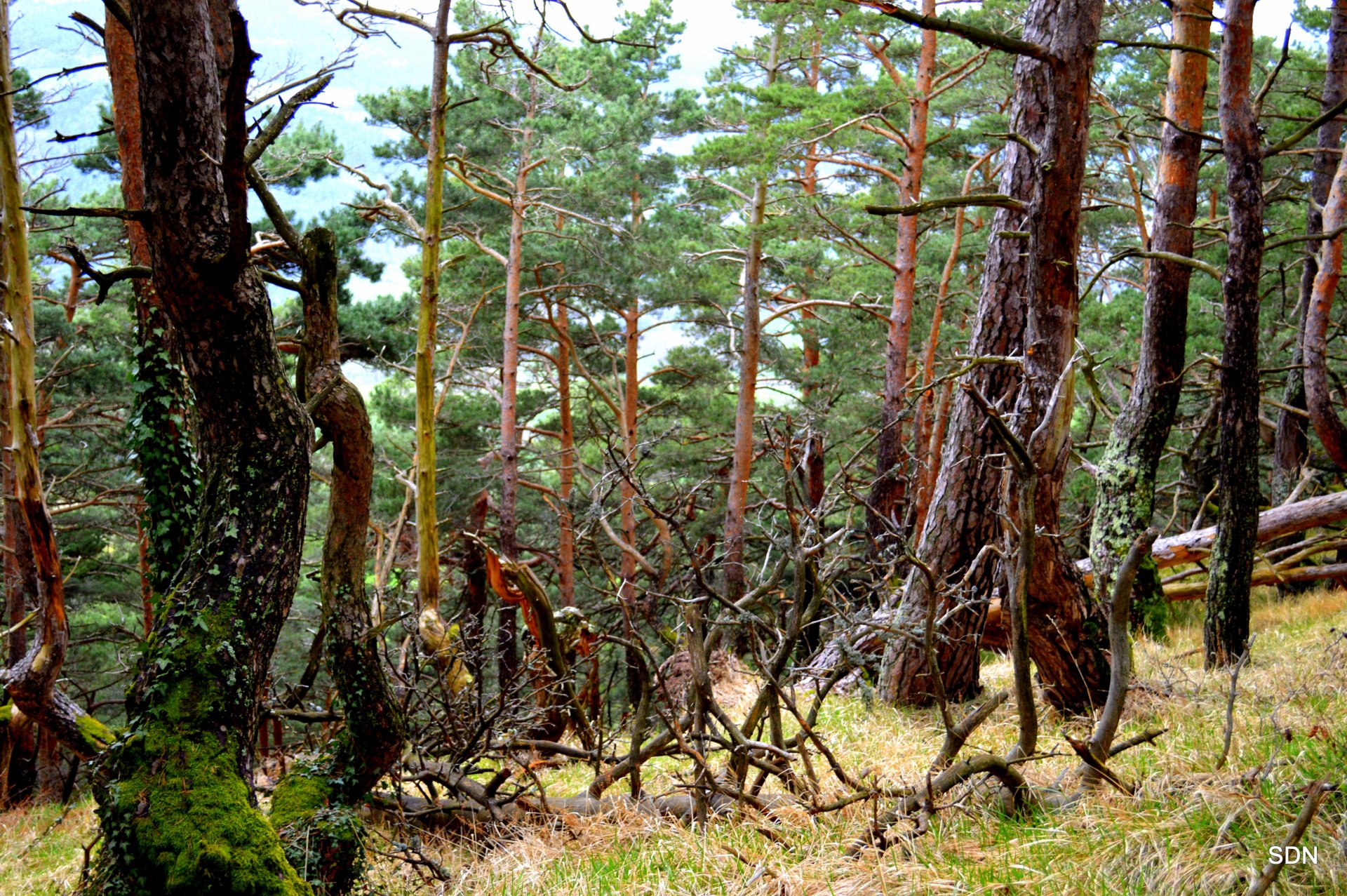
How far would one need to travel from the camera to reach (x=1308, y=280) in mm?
8758

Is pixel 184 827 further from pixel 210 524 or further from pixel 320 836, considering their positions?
pixel 210 524

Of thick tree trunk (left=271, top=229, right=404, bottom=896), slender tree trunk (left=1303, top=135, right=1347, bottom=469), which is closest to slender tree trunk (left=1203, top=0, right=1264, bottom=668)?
slender tree trunk (left=1303, top=135, right=1347, bottom=469)

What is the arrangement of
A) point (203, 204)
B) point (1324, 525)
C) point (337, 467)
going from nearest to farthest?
1. point (203, 204)
2. point (337, 467)
3. point (1324, 525)

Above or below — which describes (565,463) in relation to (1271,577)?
above

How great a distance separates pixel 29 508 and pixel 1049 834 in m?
5.04

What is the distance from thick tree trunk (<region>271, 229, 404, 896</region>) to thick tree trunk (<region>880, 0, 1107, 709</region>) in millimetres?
2580

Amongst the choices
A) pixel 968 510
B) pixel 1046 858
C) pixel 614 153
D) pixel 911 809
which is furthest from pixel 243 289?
pixel 614 153

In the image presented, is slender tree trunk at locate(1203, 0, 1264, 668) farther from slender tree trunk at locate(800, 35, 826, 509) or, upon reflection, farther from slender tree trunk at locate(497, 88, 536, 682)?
slender tree trunk at locate(497, 88, 536, 682)

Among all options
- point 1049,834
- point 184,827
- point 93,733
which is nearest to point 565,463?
point 93,733

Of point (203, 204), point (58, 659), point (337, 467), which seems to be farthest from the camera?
point (58, 659)

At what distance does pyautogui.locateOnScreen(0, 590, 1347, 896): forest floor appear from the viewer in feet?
8.81

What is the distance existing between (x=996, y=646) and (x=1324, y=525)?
167 inches

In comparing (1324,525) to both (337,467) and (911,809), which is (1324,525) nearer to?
(911,809)

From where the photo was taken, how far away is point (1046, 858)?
2.89 meters
